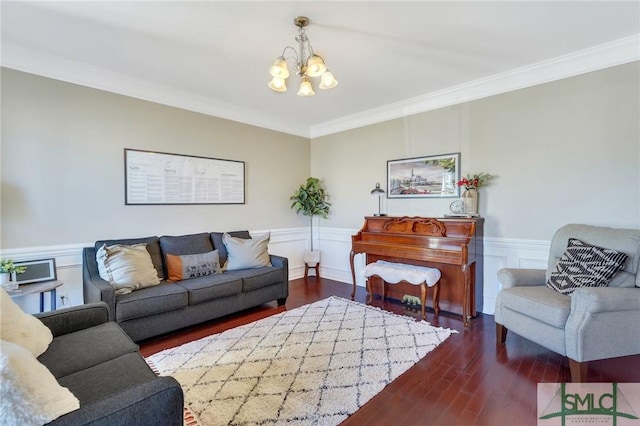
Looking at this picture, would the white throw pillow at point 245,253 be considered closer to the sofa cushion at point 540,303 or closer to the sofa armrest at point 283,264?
the sofa armrest at point 283,264

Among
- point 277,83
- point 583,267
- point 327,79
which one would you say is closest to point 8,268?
point 277,83

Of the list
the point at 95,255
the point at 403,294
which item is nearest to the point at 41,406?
the point at 95,255

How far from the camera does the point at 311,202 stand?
16.2 ft

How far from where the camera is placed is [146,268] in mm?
2910

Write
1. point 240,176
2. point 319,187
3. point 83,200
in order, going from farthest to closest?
point 319,187 < point 240,176 < point 83,200

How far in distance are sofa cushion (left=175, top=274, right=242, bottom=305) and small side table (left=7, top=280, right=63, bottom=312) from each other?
986 millimetres

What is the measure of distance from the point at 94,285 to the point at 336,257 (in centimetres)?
328

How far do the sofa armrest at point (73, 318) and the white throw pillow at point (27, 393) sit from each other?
40.5 inches

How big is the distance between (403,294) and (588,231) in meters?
2.02

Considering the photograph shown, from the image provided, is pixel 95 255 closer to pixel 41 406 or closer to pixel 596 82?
pixel 41 406

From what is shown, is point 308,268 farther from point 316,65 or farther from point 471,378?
point 316,65

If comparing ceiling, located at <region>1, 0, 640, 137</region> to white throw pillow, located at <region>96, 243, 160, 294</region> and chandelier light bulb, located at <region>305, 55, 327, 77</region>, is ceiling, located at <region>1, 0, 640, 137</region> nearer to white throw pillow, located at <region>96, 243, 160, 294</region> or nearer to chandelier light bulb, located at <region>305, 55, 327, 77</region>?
chandelier light bulb, located at <region>305, 55, 327, 77</region>

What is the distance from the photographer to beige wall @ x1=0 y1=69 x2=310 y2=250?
269 cm

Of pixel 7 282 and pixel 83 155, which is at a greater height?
pixel 83 155
